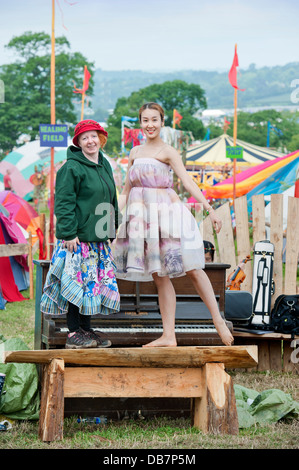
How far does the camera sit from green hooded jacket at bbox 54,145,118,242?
4.04 m

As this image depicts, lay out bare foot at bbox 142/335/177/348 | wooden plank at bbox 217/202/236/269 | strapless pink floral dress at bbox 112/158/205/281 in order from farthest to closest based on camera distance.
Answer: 1. wooden plank at bbox 217/202/236/269
2. bare foot at bbox 142/335/177/348
3. strapless pink floral dress at bbox 112/158/205/281

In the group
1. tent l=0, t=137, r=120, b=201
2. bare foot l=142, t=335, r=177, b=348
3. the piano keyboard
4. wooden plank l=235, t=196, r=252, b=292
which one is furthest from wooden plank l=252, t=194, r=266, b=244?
tent l=0, t=137, r=120, b=201

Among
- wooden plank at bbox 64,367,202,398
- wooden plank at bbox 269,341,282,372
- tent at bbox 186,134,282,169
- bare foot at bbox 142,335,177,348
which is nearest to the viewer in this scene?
wooden plank at bbox 64,367,202,398

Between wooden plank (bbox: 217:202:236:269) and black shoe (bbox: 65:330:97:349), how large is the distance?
11.3ft

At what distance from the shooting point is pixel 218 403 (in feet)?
14.0

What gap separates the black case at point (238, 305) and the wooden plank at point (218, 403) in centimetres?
219

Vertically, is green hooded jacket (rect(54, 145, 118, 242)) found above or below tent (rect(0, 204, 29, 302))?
above

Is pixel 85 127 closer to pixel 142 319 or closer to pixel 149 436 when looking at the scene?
pixel 142 319

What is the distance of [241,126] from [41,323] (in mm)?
67217

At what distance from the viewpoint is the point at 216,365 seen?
4.32 meters

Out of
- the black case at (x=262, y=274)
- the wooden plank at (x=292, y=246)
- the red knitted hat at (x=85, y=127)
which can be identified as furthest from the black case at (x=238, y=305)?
the red knitted hat at (x=85, y=127)

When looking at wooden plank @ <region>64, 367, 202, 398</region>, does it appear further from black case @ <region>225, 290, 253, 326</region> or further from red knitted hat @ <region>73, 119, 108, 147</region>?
black case @ <region>225, 290, 253, 326</region>

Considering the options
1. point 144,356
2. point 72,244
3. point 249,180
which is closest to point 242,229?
point 144,356
